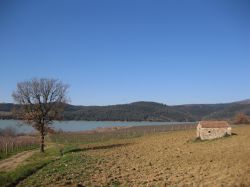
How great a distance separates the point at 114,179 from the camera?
23.0 metres

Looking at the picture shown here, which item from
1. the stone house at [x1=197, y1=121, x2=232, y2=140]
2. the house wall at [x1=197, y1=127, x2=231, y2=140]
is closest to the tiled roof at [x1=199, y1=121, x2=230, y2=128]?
the stone house at [x1=197, y1=121, x2=232, y2=140]

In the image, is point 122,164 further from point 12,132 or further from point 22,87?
point 12,132

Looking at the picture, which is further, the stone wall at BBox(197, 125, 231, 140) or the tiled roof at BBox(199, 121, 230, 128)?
the tiled roof at BBox(199, 121, 230, 128)

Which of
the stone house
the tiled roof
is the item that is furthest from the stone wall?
the tiled roof

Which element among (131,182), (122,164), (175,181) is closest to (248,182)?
(175,181)

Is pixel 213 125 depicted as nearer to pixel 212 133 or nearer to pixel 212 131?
pixel 212 131

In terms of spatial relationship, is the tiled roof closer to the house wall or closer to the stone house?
the stone house

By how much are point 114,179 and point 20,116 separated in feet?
96.9

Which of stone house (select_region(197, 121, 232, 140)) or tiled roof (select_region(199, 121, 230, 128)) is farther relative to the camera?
tiled roof (select_region(199, 121, 230, 128))

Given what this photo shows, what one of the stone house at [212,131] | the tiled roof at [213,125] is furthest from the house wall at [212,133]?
the tiled roof at [213,125]

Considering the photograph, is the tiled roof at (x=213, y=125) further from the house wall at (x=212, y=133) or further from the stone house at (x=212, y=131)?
the house wall at (x=212, y=133)

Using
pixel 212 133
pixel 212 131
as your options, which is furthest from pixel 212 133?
pixel 212 131

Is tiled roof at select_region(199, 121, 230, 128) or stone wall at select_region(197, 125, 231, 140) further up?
tiled roof at select_region(199, 121, 230, 128)

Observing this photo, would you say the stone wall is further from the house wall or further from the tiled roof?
the tiled roof
